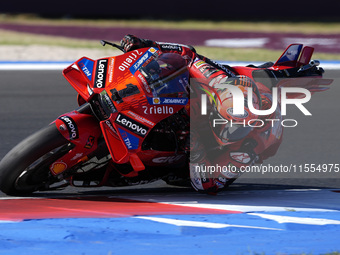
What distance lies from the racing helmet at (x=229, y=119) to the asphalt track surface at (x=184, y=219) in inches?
17.3

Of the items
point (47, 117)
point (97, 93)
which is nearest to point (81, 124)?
point (97, 93)

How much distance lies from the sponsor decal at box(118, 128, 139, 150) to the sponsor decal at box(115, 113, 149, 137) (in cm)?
3

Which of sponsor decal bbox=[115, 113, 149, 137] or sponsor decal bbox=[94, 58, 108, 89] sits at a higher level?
sponsor decal bbox=[94, 58, 108, 89]

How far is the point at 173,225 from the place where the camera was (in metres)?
3.46

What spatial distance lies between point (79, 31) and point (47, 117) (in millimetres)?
9482

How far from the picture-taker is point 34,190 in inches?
155

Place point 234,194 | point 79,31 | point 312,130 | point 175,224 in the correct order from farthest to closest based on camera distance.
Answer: point 79,31
point 312,130
point 234,194
point 175,224

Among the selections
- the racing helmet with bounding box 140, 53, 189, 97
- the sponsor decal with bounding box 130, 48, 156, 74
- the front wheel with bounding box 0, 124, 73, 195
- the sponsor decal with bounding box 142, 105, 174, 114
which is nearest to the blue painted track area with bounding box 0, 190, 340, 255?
the front wheel with bounding box 0, 124, 73, 195

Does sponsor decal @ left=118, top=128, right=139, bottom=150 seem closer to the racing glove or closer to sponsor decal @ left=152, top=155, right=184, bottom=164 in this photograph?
sponsor decal @ left=152, top=155, right=184, bottom=164

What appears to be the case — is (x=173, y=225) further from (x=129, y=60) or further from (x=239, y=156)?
(x=129, y=60)

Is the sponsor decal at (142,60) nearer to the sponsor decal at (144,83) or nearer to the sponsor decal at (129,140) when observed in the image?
the sponsor decal at (144,83)

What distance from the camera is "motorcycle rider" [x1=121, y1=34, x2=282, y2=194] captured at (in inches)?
150

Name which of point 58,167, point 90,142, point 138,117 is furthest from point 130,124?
point 58,167

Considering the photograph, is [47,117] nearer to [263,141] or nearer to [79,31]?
[263,141]
